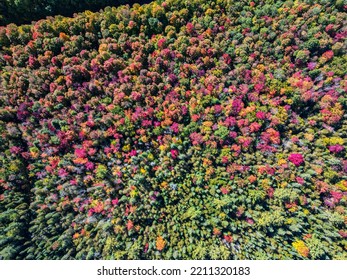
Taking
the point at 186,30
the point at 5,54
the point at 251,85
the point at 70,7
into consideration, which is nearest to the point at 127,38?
the point at 186,30

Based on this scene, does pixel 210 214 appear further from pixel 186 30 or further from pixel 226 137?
pixel 186 30


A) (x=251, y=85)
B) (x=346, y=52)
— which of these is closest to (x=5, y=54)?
(x=251, y=85)

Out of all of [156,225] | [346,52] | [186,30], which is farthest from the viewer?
[186,30]

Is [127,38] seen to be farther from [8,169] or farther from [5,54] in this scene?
[8,169]

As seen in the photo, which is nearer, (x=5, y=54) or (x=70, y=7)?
(x=5, y=54)

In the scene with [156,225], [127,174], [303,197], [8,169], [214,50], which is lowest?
[156,225]

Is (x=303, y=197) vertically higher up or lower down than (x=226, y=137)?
lower down

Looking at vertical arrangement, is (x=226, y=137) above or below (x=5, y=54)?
below
